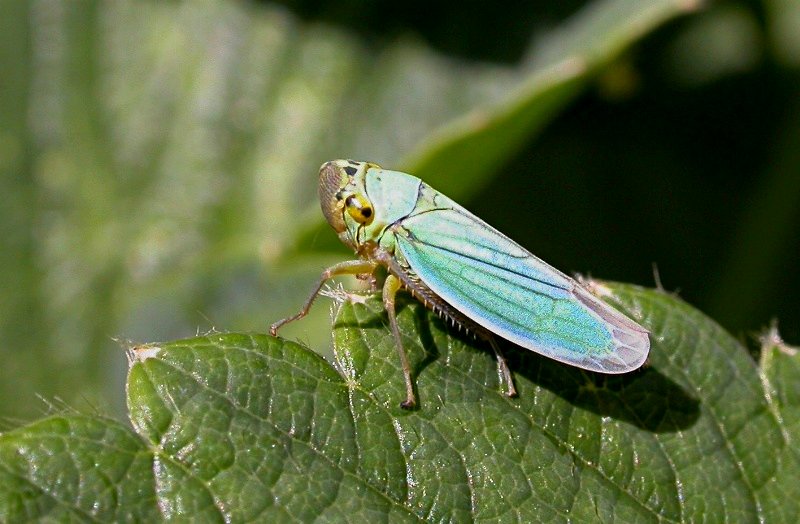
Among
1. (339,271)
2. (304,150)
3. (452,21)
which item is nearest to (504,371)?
(339,271)

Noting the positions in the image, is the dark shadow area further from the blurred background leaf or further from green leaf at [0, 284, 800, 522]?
green leaf at [0, 284, 800, 522]

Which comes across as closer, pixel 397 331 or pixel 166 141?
pixel 397 331

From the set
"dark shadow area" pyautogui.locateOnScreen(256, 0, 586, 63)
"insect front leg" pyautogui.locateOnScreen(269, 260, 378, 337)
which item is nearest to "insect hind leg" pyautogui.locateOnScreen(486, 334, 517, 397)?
"insect front leg" pyautogui.locateOnScreen(269, 260, 378, 337)

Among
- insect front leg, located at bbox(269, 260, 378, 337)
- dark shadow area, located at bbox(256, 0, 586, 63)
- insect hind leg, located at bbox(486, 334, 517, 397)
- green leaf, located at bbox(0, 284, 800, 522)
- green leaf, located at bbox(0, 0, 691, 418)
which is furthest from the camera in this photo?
dark shadow area, located at bbox(256, 0, 586, 63)

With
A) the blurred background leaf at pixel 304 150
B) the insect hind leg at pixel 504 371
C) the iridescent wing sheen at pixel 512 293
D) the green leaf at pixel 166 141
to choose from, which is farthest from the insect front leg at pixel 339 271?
the green leaf at pixel 166 141

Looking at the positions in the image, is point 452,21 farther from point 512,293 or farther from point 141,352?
point 141,352

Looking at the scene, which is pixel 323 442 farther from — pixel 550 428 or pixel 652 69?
pixel 652 69

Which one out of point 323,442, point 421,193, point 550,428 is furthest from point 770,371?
point 323,442
